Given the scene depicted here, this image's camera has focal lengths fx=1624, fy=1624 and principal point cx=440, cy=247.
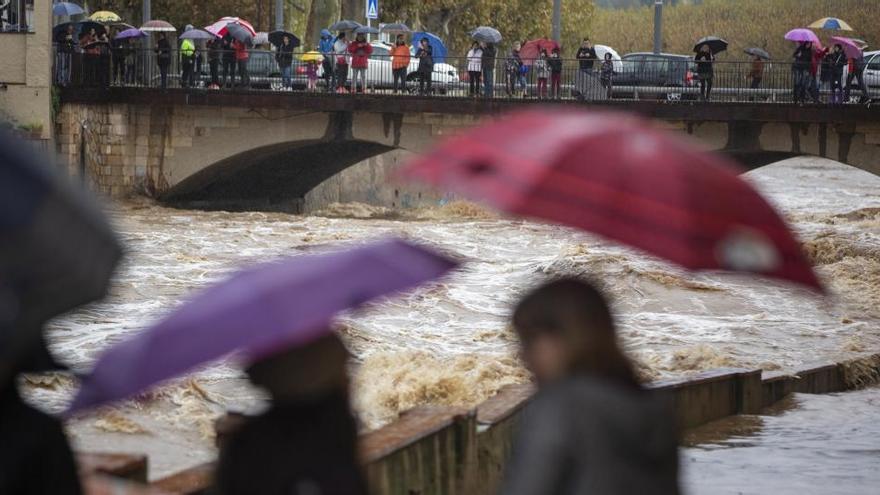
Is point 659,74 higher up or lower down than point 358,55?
lower down

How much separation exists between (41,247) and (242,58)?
30.7 metres

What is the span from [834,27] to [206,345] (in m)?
34.9

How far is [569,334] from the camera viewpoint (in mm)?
3389

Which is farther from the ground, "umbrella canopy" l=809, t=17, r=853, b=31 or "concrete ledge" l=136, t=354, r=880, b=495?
"umbrella canopy" l=809, t=17, r=853, b=31

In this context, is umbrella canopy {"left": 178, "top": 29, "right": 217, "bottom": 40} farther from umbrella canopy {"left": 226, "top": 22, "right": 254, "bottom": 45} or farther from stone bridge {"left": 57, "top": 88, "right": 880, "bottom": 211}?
stone bridge {"left": 57, "top": 88, "right": 880, "bottom": 211}

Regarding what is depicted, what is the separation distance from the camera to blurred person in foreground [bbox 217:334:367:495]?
3.45 metres

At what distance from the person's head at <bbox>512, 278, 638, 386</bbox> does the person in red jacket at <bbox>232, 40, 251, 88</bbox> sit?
3032 centimetres

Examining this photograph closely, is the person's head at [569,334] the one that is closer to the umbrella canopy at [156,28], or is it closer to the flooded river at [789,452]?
the flooded river at [789,452]

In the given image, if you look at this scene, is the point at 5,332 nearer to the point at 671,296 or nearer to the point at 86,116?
the point at 671,296

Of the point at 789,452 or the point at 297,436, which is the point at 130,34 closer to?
the point at 789,452

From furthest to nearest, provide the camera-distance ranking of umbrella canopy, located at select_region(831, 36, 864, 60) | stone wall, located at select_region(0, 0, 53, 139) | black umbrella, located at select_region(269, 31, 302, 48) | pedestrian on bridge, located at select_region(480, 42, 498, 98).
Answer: black umbrella, located at select_region(269, 31, 302, 48), pedestrian on bridge, located at select_region(480, 42, 498, 98), umbrella canopy, located at select_region(831, 36, 864, 60), stone wall, located at select_region(0, 0, 53, 139)

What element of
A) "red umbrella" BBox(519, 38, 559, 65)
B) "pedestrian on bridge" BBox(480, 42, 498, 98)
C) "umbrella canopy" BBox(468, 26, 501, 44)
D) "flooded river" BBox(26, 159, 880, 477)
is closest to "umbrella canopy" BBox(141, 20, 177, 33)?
"flooded river" BBox(26, 159, 880, 477)

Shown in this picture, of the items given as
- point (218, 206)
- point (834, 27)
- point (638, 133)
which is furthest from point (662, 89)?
point (638, 133)

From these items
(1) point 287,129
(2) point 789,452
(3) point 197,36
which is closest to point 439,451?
(2) point 789,452
